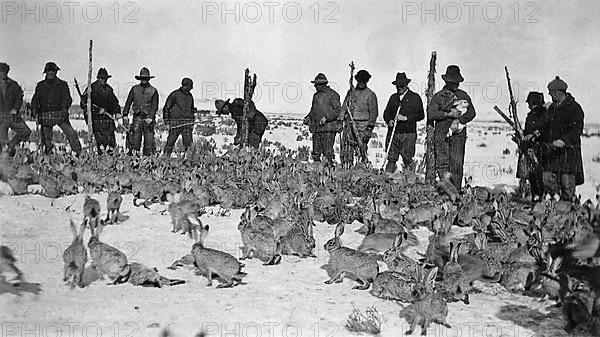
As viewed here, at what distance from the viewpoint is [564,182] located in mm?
9141

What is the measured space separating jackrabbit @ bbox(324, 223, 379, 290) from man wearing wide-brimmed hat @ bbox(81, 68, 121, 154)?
8669 mm

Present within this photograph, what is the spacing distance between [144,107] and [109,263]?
27.9 feet

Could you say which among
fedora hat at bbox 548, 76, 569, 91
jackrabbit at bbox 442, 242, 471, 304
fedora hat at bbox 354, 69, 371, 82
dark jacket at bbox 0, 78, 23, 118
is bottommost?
jackrabbit at bbox 442, 242, 471, 304

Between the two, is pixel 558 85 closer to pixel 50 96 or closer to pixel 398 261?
pixel 398 261

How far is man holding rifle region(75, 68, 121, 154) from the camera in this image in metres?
13.3

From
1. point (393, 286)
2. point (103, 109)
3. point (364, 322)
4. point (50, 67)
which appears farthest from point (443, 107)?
point (50, 67)

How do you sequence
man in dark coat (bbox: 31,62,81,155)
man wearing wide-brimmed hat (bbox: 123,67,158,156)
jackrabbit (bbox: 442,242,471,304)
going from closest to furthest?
jackrabbit (bbox: 442,242,471,304) < man in dark coat (bbox: 31,62,81,155) < man wearing wide-brimmed hat (bbox: 123,67,158,156)

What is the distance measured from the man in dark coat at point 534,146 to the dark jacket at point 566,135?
0.88 ft

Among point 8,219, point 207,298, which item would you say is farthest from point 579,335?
point 8,219

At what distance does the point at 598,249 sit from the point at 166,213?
5.55 meters

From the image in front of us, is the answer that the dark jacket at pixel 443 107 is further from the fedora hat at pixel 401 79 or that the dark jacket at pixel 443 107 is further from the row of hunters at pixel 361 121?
the fedora hat at pixel 401 79

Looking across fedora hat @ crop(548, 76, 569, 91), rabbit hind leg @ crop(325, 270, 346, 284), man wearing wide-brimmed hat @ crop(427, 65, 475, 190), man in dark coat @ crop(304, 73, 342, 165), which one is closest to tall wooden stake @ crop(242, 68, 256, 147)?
man in dark coat @ crop(304, 73, 342, 165)

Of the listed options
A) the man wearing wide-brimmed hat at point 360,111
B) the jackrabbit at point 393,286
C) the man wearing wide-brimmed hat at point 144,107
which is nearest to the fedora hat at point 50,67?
the man wearing wide-brimmed hat at point 144,107

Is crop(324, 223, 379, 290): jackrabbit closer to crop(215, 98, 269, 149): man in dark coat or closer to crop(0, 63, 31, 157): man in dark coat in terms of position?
crop(0, 63, 31, 157): man in dark coat
